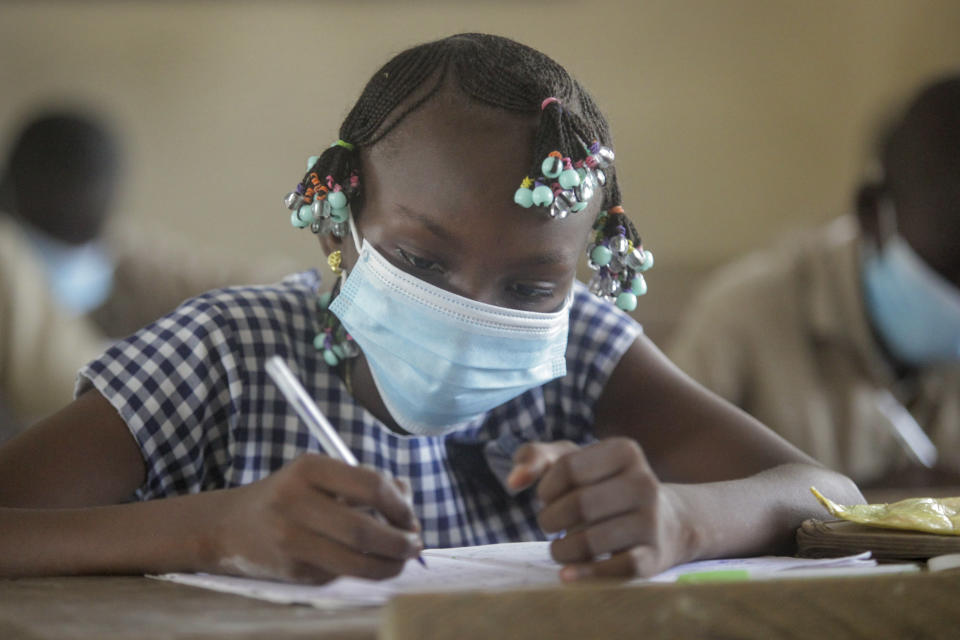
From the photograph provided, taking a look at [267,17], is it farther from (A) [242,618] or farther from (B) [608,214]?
(A) [242,618]

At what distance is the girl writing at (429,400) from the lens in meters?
0.76

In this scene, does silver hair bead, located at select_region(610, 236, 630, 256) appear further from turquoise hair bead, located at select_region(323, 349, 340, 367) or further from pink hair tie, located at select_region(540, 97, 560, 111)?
turquoise hair bead, located at select_region(323, 349, 340, 367)

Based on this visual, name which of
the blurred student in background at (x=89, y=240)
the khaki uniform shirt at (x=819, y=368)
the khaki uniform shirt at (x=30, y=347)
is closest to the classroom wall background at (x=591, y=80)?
the blurred student in background at (x=89, y=240)

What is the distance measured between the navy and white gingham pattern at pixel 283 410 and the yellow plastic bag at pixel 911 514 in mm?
322

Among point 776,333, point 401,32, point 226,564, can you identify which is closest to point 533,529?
point 226,564

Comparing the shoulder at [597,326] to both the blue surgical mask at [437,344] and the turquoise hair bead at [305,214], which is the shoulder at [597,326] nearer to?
the blue surgical mask at [437,344]

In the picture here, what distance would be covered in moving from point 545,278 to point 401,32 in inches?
122

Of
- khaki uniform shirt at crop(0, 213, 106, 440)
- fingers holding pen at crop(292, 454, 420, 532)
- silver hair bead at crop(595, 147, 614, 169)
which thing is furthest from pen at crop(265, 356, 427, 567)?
khaki uniform shirt at crop(0, 213, 106, 440)

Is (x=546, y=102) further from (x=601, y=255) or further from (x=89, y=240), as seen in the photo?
(x=89, y=240)

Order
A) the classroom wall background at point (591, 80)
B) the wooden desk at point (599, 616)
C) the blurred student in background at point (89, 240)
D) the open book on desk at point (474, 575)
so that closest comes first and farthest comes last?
1. the wooden desk at point (599, 616)
2. the open book on desk at point (474, 575)
3. the blurred student in background at point (89, 240)
4. the classroom wall background at point (591, 80)

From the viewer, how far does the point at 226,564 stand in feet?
2.57

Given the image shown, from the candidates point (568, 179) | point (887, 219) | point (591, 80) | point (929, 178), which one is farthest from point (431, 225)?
point (591, 80)

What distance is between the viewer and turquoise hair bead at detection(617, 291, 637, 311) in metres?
1.12

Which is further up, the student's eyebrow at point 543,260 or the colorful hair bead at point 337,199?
the colorful hair bead at point 337,199
